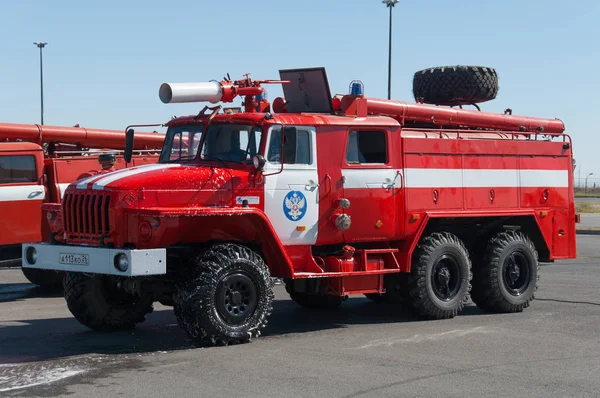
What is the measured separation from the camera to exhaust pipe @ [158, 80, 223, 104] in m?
11.0

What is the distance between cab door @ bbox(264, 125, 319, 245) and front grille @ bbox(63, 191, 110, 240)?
1951 mm

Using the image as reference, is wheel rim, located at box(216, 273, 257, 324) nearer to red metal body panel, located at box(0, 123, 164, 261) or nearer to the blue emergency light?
the blue emergency light

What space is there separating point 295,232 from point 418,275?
2.16 metres

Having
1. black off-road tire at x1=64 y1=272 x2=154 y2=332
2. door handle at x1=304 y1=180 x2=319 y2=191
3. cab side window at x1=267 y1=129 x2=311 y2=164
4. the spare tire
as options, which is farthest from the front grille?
the spare tire

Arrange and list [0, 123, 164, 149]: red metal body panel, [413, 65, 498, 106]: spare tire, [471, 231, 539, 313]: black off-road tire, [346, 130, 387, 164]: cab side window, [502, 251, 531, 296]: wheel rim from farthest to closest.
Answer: [0, 123, 164, 149]: red metal body panel < [413, 65, 498, 106]: spare tire < [502, 251, 531, 296]: wheel rim < [471, 231, 539, 313]: black off-road tire < [346, 130, 387, 164]: cab side window

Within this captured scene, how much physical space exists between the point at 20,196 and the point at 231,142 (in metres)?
5.78

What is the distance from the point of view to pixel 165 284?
10.9m

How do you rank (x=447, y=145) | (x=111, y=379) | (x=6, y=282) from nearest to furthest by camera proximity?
(x=111, y=379), (x=447, y=145), (x=6, y=282)

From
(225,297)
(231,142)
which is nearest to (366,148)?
(231,142)

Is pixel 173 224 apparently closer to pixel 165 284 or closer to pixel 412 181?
pixel 165 284

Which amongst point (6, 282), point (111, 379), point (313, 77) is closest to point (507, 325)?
point (313, 77)

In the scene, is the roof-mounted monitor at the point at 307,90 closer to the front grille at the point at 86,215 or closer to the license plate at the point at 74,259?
the front grille at the point at 86,215

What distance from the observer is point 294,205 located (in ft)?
37.6

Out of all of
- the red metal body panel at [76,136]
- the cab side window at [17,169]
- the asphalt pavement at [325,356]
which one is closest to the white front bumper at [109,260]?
the asphalt pavement at [325,356]
